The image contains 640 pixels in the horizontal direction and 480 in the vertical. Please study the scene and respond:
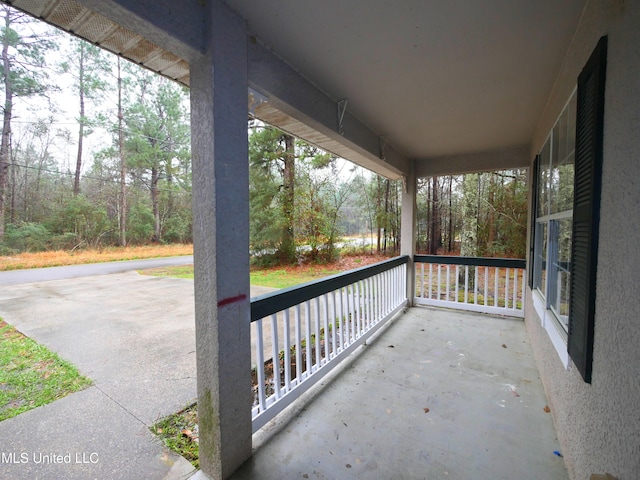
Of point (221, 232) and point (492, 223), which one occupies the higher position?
point (492, 223)

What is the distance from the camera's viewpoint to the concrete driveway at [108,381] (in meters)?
1.64

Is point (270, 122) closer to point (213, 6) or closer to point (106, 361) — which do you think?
point (213, 6)

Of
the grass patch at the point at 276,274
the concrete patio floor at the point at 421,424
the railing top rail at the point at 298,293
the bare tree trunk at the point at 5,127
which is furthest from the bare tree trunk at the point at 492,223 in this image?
the bare tree trunk at the point at 5,127

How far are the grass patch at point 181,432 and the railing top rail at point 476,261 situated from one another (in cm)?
397

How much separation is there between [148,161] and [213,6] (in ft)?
49.4

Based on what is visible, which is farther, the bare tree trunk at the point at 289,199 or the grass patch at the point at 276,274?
the bare tree trunk at the point at 289,199

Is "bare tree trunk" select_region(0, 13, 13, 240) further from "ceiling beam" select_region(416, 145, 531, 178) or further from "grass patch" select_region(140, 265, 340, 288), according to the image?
"ceiling beam" select_region(416, 145, 531, 178)

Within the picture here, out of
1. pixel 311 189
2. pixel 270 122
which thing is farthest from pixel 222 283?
pixel 311 189

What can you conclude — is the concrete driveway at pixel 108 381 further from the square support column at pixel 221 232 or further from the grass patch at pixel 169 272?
the grass patch at pixel 169 272

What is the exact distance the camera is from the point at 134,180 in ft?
46.6

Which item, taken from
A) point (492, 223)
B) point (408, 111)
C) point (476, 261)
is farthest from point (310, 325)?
point (492, 223)

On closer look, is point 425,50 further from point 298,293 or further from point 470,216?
point 470,216

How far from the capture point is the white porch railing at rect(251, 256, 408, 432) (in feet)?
6.22

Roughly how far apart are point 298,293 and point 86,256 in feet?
45.0
